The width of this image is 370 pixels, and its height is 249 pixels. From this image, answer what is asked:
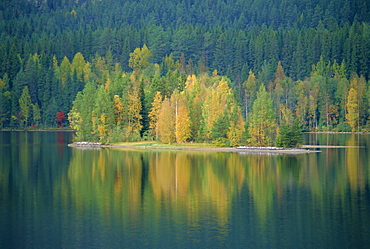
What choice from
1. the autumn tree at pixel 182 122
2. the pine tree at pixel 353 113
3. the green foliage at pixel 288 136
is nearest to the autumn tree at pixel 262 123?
the green foliage at pixel 288 136

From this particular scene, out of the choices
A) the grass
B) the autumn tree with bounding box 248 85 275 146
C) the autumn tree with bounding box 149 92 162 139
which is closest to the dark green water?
the autumn tree with bounding box 248 85 275 146

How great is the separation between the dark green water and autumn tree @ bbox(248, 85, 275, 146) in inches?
462

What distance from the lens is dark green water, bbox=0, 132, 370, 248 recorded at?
3847 cm

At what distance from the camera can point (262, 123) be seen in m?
91.9

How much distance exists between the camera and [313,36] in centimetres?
19675

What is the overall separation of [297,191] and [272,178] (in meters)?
7.55

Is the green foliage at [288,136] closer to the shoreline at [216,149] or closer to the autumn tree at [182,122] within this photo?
the shoreline at [216,149]

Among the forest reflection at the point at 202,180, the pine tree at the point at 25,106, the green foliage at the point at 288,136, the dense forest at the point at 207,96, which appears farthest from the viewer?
the pine tree at the point at 25,106

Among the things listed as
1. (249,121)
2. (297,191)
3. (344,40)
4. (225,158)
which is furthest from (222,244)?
(344,40)

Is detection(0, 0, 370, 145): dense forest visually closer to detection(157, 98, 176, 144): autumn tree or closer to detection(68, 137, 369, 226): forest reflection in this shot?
detection(157, 98, 176, 144): autumn tree

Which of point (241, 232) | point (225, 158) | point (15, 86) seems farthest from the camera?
point (15, 86)

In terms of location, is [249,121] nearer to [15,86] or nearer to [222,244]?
[222,244]

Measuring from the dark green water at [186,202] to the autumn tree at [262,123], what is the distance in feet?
38.5

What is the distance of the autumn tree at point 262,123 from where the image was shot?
92188 mm
